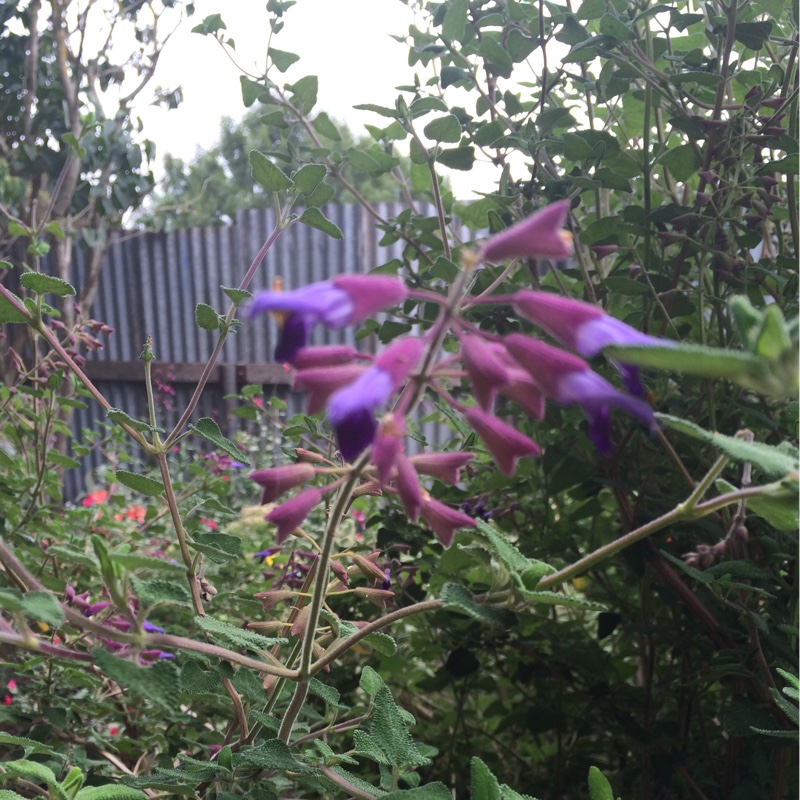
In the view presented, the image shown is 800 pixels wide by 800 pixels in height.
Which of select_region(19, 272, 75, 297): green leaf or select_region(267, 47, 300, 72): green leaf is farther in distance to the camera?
select_region(267, 47, 300, 72): green leaf

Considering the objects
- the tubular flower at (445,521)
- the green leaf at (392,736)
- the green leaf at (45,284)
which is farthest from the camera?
the green leaf at (45,284)

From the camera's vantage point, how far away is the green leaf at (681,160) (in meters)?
0.92

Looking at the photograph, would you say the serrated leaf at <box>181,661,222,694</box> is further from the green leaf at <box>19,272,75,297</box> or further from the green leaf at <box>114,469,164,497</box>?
the green leaf at <box>19,272,75,297</box>

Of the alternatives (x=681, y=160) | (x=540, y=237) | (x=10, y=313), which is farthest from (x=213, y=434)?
(x=681, y=160)

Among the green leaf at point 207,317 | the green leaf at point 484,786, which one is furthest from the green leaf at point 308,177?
the green leaf at point 484,786

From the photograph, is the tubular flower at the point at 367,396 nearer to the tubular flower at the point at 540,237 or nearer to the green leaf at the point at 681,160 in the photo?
the tubular flower at the point at 540,237

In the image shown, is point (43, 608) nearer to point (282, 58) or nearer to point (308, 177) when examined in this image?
point (308, 177)

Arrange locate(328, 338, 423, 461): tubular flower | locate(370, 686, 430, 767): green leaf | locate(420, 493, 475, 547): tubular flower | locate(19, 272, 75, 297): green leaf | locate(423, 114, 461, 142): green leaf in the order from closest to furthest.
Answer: locate(328, 338, 423, 461): tubular flower, locate(420, 493, 475, 547): tubular flower, locate(370, 686, 430, 767): green leaf, locate(19, 272, 75, 297): green leaf, locate(423, 114, 461, 142): green leaf

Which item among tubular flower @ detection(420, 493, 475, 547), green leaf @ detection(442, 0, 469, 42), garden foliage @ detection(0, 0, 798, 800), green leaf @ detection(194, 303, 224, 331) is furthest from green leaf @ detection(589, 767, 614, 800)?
green leaf @ detection(442, 0, 469, 42)

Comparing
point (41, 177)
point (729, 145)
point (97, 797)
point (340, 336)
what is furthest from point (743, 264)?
point (41, 177)

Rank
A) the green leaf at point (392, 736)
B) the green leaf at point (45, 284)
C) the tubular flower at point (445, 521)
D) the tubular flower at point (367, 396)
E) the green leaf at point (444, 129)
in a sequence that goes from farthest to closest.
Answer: the green leaf at point (444, 129), the green leaf at point (45, 284), the green leaf at point (392, 736), the tubular flower at point (445, 521), the tubular flower at point (367, 396)

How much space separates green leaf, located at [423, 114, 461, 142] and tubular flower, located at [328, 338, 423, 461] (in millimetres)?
581

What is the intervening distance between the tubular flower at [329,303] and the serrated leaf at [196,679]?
0.31 meters

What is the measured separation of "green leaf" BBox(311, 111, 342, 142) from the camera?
103cm
